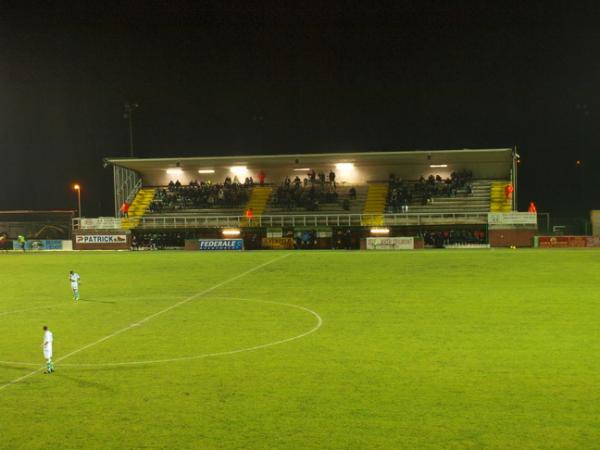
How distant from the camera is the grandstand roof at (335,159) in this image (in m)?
47.4

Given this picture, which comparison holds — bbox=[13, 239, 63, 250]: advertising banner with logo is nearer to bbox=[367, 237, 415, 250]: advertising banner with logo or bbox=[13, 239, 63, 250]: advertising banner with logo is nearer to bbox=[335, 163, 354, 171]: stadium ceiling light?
bbox=[335, 163, 354, 171]: stadium ceiling light

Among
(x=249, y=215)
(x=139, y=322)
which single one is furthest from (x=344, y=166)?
(x=139, y=322)

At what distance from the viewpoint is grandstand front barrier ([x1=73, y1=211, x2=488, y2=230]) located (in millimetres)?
43938

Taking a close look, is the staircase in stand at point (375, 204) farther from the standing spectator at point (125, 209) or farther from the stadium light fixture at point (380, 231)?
the standing spectator at point (125, 209)

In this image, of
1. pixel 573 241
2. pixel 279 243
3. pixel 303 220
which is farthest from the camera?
pixel 303 220

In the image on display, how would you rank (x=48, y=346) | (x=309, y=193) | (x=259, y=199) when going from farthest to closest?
(x=259, y=199) → (x=309, y=193) → (x=48, y=346)

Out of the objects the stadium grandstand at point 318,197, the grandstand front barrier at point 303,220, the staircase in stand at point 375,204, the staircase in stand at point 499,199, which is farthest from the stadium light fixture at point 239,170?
the staircase in stand at point 499,199

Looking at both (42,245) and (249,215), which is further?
(42,245)

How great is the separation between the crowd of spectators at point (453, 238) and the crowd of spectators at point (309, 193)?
8.33m

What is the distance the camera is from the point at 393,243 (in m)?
42.6

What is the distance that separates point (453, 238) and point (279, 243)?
13.0 metres

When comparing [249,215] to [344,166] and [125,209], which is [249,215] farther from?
[125,209]

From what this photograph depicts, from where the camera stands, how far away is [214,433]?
7.99 metres

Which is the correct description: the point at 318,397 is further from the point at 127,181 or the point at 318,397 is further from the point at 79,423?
the point at 127,181
